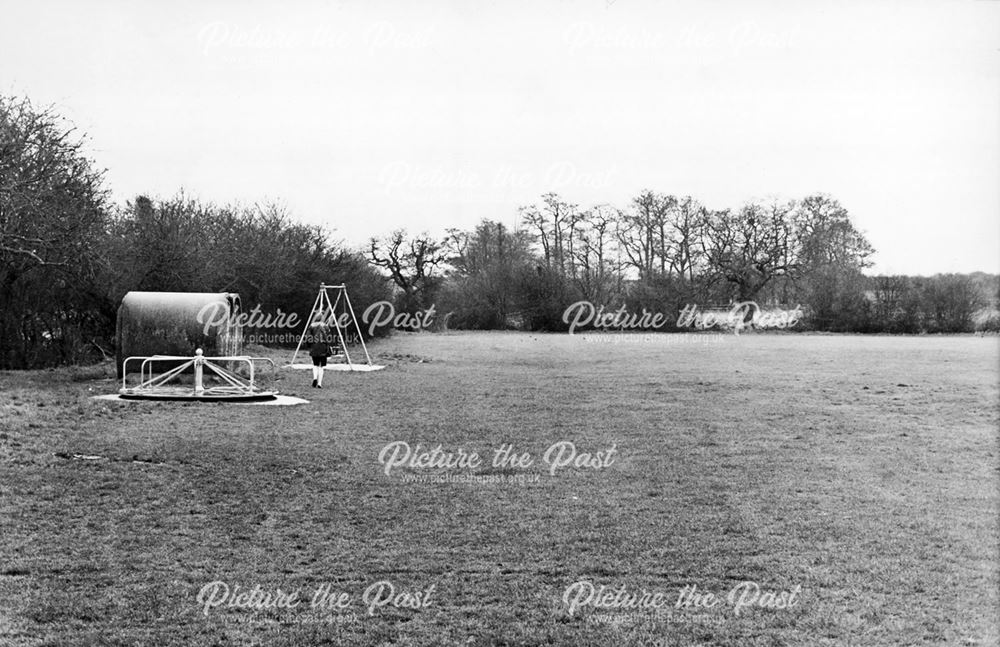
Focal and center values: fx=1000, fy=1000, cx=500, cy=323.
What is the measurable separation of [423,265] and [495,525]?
63.3m

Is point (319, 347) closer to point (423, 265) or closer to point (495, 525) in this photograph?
point (495, 525)

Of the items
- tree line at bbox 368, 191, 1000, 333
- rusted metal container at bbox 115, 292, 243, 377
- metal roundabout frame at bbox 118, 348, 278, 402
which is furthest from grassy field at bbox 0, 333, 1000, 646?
tree line at bbox 368, 191, 1000, 333

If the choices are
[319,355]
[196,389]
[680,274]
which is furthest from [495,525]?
[680,274]

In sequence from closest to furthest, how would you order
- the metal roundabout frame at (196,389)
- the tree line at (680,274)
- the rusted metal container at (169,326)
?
the metal roundabout frame at (196,389) < the rusted metal container at (169,326) < the tree line at (680,274)

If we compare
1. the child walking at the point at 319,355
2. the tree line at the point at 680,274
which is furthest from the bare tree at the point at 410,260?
the child walking at the point at 319,355

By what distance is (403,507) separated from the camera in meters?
8.78

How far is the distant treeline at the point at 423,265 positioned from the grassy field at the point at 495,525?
6.54 metres

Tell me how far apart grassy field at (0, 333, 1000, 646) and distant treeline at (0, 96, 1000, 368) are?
654cm

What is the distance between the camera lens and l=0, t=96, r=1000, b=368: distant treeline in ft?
71.9

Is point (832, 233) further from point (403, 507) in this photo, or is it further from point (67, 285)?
point (403, 507)

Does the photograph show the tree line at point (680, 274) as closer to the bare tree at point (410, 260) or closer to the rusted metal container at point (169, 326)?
the bare tree at point (410, 260)

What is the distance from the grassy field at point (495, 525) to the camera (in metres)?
5.81

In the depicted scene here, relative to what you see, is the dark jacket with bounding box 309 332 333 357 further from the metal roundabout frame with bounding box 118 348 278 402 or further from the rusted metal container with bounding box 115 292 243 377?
the rusted metal container with bounding box 115 292 243 377

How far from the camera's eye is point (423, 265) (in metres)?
70.9
